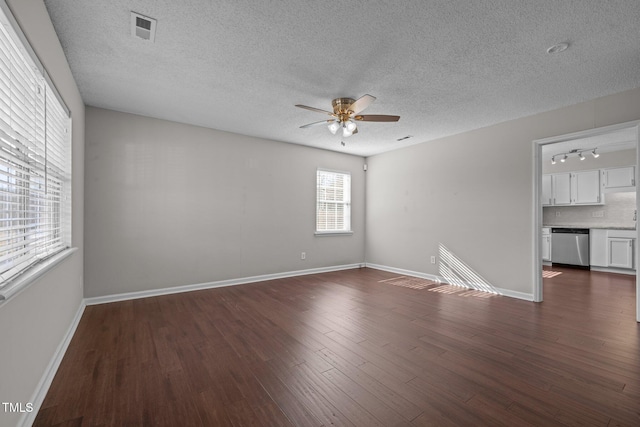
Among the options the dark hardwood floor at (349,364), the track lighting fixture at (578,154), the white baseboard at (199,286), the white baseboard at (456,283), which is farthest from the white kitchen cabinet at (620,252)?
the white baseboard at (199,286)

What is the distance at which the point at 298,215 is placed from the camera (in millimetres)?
5648

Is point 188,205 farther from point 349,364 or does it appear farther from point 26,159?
point 349,364

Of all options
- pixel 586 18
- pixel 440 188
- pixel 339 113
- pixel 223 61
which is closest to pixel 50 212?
pixel 223 61

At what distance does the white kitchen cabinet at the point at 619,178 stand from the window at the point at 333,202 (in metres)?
5.56

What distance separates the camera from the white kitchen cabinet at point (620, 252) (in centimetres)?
571

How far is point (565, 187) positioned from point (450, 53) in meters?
6.45

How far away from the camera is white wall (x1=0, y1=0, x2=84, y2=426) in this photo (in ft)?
4.50

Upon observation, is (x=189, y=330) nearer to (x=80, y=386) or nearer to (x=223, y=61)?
(x=80, y=386)

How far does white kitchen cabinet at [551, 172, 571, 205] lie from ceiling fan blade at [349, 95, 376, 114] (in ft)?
21.4

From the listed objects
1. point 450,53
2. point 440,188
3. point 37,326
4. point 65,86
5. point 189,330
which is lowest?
point 189,330

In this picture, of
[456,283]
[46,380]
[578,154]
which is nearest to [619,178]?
[578,154]

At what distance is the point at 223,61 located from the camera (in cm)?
267

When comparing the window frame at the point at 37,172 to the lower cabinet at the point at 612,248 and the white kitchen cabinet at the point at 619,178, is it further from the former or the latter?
the white kitchen cabinet at the point at 619,178

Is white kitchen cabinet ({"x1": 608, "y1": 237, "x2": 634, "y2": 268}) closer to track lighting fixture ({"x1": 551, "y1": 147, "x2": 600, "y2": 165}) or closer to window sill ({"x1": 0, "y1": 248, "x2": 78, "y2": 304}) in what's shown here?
track lighting fixture ({"x1": 551, "y1": 147, "x2": 600, "y2": 165})
